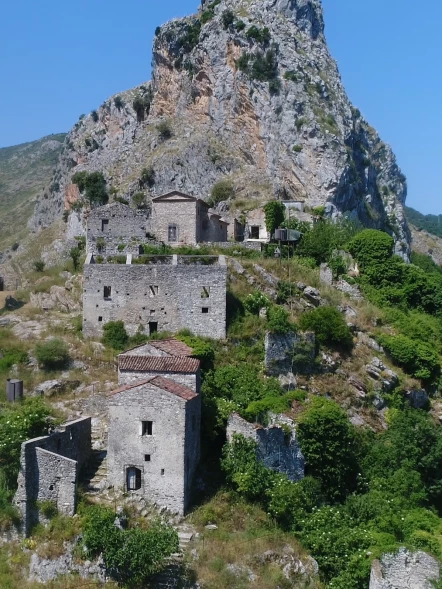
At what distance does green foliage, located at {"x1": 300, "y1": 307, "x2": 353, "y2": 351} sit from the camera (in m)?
35.5

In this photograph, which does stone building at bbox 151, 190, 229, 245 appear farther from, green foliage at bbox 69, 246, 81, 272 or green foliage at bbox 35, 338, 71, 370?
green foliage at bbox 35, 338, 71, 370

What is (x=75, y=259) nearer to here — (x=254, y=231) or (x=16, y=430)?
(x=254, y=231)

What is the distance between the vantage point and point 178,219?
1761 inches

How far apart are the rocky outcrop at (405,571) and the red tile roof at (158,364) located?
9.31 metres

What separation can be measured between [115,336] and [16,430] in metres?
9.73

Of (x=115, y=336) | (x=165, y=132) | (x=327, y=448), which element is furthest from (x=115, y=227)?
(x=165, y=132)

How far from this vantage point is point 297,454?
1116 inches

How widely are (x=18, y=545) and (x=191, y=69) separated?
66156mm

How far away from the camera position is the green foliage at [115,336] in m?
34.8

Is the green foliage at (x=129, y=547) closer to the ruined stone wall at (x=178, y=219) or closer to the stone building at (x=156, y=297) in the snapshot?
the stone building at (x=156, y=297)

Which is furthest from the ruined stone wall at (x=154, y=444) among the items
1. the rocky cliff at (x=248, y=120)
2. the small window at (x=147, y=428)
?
the rocky cliff at (x=248, y=120)

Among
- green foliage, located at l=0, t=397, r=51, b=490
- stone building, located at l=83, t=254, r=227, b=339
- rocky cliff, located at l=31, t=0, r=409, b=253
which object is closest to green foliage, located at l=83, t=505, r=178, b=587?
green foliage, located at l=0, t=397, r=51, b=490

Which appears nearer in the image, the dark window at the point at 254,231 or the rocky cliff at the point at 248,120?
the dark window at the point at 254,231

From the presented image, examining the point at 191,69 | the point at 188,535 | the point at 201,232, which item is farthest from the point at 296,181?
the point at 188,535
